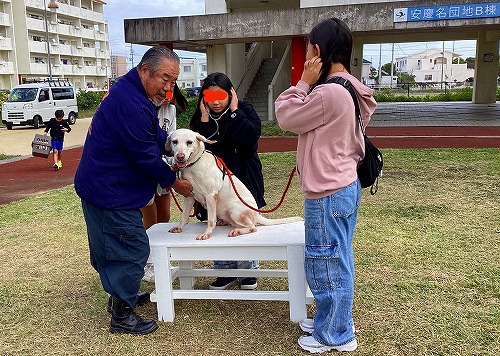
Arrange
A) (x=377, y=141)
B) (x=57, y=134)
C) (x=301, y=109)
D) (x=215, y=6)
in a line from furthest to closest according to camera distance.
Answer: (x=215, y=6)
(x=377, y=141)
(x=57, y=134)
(x=301, y=109)

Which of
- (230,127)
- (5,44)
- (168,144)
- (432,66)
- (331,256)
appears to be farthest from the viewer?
(432,66)

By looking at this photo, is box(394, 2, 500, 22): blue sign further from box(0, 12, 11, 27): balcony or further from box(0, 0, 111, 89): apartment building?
box(0, 12, 11, 27): balcony

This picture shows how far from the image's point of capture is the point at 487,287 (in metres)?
3.66

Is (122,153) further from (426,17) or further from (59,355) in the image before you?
(426,17)

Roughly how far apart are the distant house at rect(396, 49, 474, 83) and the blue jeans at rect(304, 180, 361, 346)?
86.1m

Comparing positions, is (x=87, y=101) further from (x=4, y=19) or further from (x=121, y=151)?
(x=121, y=151)

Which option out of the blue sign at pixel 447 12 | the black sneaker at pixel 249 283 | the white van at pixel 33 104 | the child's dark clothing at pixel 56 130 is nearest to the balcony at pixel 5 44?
the white van at pixel 33 104

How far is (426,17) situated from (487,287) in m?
11.2

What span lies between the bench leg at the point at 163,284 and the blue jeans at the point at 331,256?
103cm

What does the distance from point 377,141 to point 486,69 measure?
1531 centimetres

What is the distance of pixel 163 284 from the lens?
10.8 feet

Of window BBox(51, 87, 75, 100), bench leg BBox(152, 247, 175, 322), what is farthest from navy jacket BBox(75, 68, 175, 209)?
window BBox(51, 87, 75, 100)

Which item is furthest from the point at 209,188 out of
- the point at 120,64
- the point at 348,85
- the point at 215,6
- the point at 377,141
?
the point at 120,64

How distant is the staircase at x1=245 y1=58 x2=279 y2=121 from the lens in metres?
18.5
